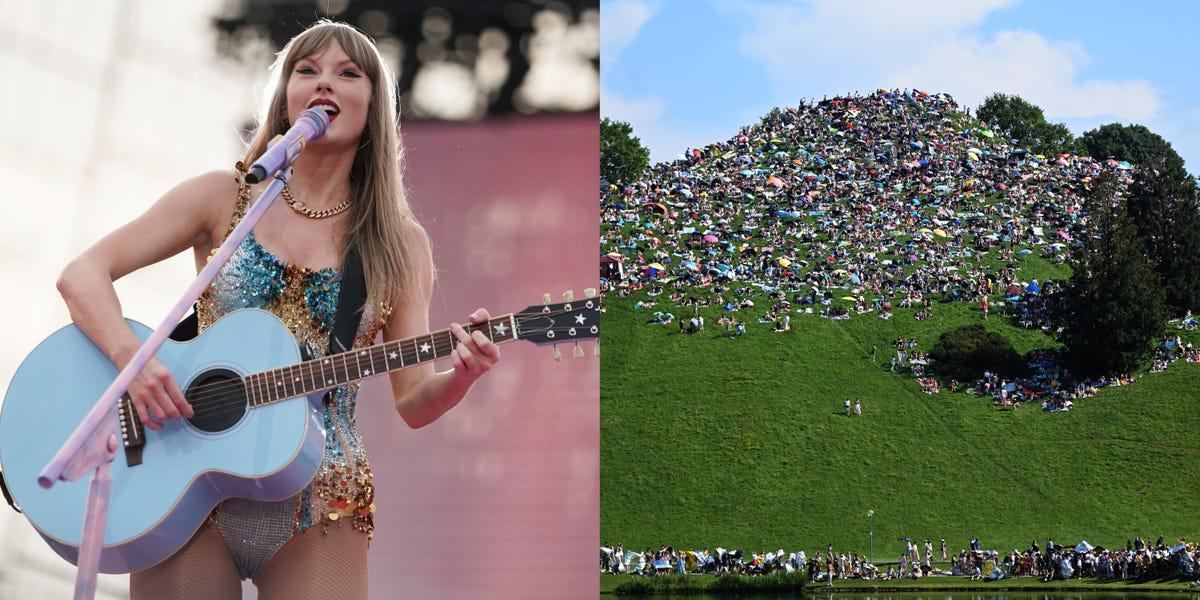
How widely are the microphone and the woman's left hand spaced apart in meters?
0.64

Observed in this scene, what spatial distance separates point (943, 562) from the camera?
1812 centimetres

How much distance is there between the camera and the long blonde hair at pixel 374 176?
3428 mm

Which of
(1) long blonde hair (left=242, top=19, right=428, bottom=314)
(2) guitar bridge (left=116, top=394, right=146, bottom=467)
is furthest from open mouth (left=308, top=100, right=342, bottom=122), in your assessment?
(2) guitar bridge (left=116, top=394, right=146, bottom=467)

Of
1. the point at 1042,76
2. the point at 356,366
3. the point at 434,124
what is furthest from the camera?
the point at 1042,76

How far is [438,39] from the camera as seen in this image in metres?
5.98

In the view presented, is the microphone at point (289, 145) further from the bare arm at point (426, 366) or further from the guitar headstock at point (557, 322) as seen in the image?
the guitar headstock at point (557, 322)

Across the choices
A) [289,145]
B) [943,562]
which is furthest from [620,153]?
[289,145]

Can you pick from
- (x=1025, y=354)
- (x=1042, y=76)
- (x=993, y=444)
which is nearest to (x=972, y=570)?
(x=993, y=444)

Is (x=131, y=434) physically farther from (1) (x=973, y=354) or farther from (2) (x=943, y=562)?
(1) (x=973, y=354)

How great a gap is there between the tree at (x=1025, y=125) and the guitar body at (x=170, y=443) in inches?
855

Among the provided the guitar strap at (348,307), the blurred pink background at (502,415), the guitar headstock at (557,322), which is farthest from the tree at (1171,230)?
the guitar strap at (348,307)

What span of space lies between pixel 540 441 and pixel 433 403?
2630 millimetres

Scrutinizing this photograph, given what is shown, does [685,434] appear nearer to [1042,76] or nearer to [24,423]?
[1042,76]

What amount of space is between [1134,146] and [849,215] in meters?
5.26
